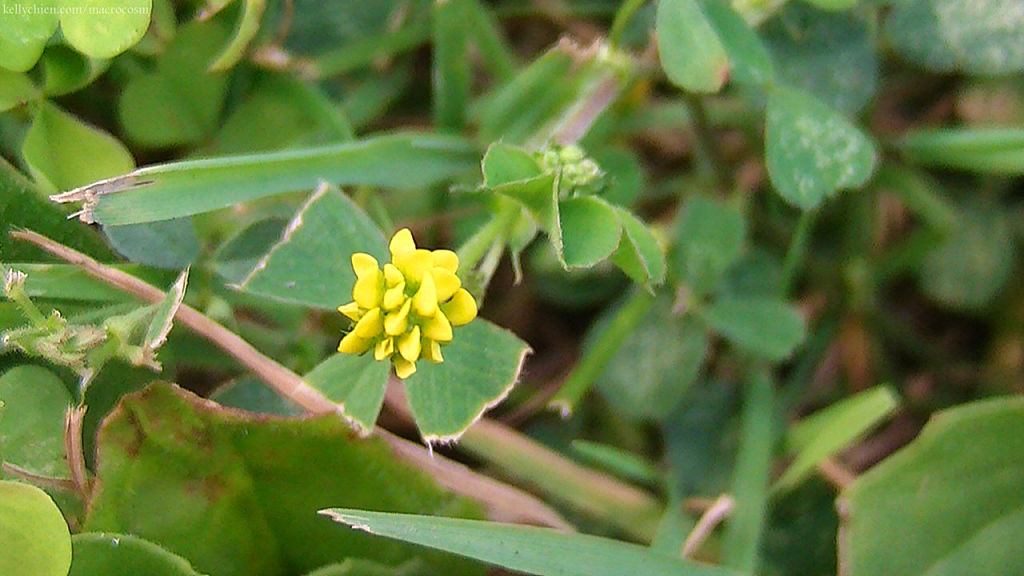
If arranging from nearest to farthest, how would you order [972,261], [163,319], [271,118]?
[163,319]
[271,118]
[972,261]

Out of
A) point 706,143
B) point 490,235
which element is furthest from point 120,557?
point 706,143

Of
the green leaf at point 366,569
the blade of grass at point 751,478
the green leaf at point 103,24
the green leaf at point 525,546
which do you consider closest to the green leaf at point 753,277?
the blade of grass at point 751,478

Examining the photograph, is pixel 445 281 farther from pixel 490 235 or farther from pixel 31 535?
pixel 31 535

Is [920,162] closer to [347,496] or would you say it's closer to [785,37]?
[785,37]

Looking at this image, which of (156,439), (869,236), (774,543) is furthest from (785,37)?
(156,439)

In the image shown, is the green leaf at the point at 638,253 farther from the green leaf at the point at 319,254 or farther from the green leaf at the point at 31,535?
the green leaf at the point at 31,535
